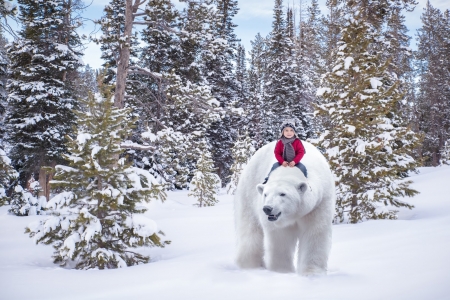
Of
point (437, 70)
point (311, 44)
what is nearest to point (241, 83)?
point (311, 44)

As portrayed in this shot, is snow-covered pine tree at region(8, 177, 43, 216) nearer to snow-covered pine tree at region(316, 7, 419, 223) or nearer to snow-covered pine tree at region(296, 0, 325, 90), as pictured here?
snow-covered pine tree at region(316, 7, 419, 223)

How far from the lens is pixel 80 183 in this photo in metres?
5.63

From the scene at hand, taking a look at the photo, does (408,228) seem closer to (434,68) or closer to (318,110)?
(318,110)

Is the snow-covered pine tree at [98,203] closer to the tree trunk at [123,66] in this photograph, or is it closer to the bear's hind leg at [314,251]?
the bear's hind leg at [314,251]

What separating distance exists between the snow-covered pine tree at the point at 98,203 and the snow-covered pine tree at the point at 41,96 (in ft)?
37.9

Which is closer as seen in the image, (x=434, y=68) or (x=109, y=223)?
(x=109, y=223)

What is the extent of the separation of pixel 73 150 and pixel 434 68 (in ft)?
102

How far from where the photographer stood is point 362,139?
9.12 m

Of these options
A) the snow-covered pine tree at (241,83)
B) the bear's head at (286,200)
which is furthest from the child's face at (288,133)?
the snow-covered pine tree at (241,83)

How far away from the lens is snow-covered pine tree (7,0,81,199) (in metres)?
16.2

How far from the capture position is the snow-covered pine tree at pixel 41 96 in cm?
1622

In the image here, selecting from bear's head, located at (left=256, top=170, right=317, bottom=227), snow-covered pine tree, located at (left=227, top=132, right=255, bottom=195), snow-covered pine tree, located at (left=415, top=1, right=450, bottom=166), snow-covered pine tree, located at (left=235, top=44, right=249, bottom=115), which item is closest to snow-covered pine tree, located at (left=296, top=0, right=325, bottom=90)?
snow-covered pine tree, located at (left=235, top=44, right=249, bottom=115)

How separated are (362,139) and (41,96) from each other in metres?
14.3

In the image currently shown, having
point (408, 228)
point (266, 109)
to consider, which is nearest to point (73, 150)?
point (408, 228)
